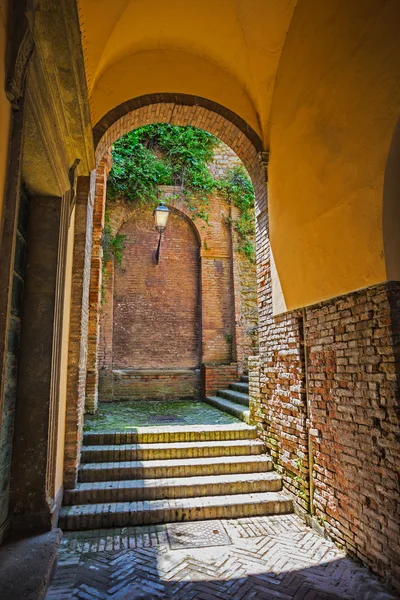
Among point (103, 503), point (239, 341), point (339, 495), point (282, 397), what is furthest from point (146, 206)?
point (339, 495)

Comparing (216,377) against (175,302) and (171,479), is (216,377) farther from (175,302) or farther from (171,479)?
(171,479)

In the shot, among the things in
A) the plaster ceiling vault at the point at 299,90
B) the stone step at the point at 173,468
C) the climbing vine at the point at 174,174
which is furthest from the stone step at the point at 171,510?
the climbing vine at the point at 174,174

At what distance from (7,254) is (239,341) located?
7.93m

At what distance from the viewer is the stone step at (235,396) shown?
7026 mm

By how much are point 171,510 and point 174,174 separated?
27.6ft

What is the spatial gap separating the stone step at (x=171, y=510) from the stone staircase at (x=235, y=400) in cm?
156

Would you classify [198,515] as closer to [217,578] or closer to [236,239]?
[217,578]

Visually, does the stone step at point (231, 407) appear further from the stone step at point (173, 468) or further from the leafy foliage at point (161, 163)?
the leafy foliage at point (161, 163)

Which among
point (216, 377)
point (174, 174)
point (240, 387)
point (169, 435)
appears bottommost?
point (169, 435)

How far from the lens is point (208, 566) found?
3156mm

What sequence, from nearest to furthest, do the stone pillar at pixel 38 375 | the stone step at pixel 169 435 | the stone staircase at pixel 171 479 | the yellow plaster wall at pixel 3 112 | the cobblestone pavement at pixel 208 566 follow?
the yellow plaster wall at pixel 3 112
the cobblestone pavement at pixel 208 566
the stone pillar at pixel 38 375
the stone staircase at pixel 171 479
the stone step at pixel 169 435

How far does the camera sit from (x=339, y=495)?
3.48m

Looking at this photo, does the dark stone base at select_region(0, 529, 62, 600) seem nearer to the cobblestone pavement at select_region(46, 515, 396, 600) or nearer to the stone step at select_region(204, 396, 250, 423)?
the cobblestone pavement at select_region(46, 515, 396, 600)

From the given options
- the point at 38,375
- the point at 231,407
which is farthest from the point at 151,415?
the point at 38,375
